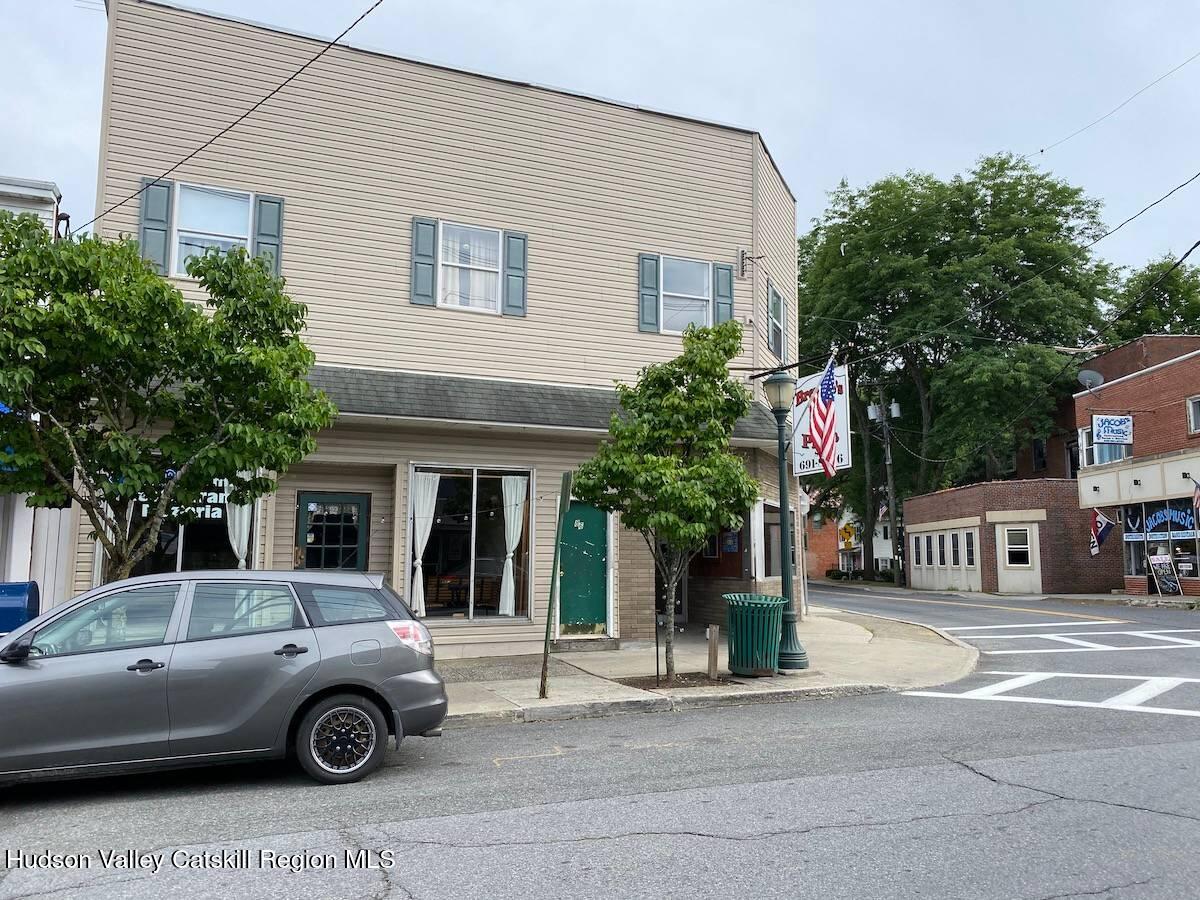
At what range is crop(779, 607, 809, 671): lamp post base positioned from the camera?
12.4 meters

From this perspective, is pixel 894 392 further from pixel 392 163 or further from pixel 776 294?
pixel 392 163

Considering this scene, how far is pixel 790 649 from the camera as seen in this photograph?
1247cm

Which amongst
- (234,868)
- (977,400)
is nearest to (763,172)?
(234,868)

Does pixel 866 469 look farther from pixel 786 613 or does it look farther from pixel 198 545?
pixel 198 545

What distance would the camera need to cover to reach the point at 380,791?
6.64 metres

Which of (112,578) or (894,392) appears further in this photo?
(894,392)

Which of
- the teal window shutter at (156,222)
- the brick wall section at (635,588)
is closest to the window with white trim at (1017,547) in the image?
the brick wall section at (635,588)

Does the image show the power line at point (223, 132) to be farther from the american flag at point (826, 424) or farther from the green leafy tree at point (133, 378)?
the american flag at point (826, 424)

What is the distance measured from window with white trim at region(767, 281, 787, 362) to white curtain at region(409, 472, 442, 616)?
23.5 ft

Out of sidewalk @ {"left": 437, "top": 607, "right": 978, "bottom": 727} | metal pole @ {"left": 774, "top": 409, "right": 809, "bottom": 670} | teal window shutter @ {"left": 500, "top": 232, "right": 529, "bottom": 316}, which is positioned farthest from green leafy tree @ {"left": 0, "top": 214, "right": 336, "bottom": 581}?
metal pole @ {"left": 774, "top": 409, "right": 809, "bottom": 670}

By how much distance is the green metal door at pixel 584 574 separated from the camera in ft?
47.2

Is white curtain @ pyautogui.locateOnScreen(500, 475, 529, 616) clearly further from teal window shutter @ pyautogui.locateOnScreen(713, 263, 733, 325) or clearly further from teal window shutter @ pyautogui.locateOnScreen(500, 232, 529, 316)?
teal window shutter @ pyautogui.locateOnScreen(713, 263, 733, 325)

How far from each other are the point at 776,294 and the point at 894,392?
2926 cm

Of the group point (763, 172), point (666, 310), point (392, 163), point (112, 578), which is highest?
point (763, 172)
